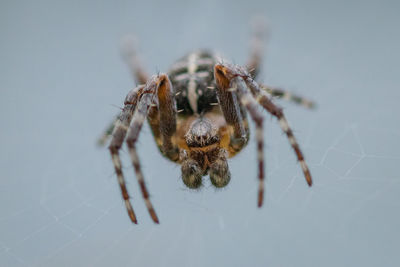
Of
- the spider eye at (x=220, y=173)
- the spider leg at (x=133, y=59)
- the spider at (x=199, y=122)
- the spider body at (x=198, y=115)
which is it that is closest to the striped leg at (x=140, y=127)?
the spider at (x=199, y=122)

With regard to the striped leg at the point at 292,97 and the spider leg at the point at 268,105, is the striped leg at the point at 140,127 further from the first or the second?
the striped leg at the point at 292,97

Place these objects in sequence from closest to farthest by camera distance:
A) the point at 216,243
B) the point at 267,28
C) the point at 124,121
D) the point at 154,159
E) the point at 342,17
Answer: the point at 124,121, the point at 216,243, the point at 154,159, the point at 267,28, the point at 342,17

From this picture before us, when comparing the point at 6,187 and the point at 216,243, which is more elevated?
the point at 6,187

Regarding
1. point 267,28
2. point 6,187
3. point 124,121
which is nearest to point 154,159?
point 124,121

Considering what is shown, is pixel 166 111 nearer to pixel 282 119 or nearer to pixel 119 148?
pixel 119 148

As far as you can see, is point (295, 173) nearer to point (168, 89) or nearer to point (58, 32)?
point (168, 89)

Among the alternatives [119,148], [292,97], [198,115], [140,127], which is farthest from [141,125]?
[292,97]
